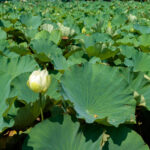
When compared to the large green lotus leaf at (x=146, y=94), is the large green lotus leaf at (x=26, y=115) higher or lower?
higher

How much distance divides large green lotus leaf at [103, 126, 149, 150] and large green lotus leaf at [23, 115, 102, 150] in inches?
1.6

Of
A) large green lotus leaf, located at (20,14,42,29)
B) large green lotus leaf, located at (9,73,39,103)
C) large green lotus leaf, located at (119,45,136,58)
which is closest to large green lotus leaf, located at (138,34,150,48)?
large green lotus leaf, located at (119,45,136,58)

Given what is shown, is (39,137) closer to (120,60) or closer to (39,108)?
(39,108)

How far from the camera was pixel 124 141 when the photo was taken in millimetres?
667

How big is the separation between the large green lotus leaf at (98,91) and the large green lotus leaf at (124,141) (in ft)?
0.20

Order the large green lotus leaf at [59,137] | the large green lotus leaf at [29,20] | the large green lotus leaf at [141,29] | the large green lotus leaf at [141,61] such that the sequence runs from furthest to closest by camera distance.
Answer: the large green lotus leaf at [29,20] < the large green lotus leaf at [141,29] < the large green lotus leaf at [141,61] < the large green lotus leaf at [59,137]

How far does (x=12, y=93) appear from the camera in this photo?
2.41 ft

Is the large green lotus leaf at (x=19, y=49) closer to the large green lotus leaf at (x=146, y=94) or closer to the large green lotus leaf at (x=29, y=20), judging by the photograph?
the large green lotus leaf at (x=146, y=94)

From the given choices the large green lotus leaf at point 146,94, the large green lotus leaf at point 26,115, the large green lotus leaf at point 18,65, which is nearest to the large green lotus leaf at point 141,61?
the large green lotus leaf at point 146,94

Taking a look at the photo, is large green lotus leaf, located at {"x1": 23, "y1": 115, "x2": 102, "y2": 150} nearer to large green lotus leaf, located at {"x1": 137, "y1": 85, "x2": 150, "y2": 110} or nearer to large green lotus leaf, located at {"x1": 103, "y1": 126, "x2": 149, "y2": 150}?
large green lotus leaf, located at {"x1": 103, "y1": 126, "x2": 149, "y2": 150}

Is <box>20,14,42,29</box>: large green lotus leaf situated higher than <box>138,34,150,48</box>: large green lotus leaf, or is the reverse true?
<box>138,34,150,48</box>: large green lotus leaf

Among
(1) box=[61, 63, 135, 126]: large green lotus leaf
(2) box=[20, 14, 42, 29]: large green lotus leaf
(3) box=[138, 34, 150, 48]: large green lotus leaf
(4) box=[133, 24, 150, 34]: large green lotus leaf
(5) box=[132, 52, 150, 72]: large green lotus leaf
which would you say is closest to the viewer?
(1) box=[61, 63, 135, 126]: large green lotus leaf

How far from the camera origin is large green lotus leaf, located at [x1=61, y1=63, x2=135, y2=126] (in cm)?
76

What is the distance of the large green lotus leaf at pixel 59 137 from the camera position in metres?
0.63
